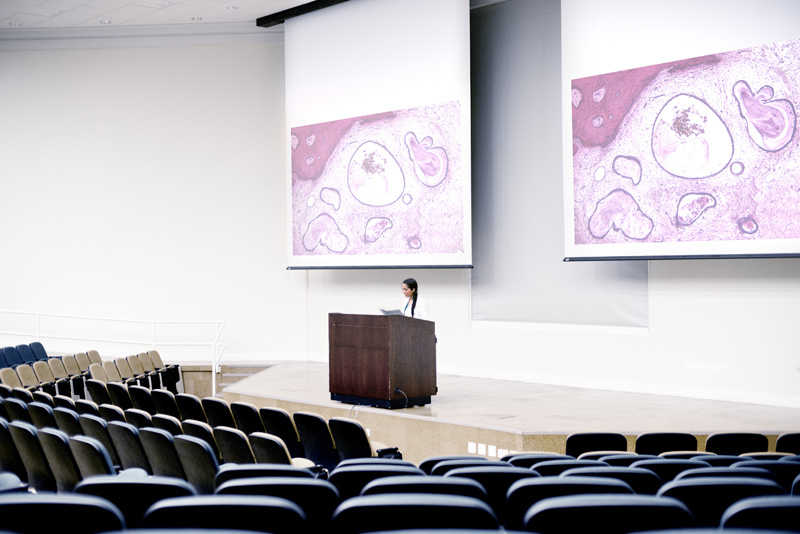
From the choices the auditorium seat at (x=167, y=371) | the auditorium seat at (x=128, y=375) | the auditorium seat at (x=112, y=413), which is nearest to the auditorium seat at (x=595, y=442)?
the auditorium seat at (x=112, y=413)

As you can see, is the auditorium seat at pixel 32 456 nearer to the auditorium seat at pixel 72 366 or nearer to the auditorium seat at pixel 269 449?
the auditorium seat at pixel 269 449

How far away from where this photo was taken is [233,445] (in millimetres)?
4305

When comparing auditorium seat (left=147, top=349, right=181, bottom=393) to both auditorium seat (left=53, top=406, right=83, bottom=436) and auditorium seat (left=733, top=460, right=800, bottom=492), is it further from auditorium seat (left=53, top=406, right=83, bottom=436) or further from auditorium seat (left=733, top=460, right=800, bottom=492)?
auditorium seat (left=733, top=460, right=800, bottom=492)

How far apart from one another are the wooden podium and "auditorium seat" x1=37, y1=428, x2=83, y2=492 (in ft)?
9.62

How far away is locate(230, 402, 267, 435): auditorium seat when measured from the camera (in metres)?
5.46

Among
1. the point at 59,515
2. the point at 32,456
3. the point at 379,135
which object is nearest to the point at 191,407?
the point at 32,456

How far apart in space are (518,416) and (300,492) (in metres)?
4.65

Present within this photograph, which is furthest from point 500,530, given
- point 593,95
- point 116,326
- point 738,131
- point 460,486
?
point 116,326

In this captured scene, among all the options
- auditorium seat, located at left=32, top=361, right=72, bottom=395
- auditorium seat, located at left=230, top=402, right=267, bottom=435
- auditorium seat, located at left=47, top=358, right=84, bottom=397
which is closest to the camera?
auditorium seat, located at left=230, top=402, right=267, bottom=435

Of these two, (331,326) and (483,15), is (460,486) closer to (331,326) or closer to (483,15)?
(331,326)

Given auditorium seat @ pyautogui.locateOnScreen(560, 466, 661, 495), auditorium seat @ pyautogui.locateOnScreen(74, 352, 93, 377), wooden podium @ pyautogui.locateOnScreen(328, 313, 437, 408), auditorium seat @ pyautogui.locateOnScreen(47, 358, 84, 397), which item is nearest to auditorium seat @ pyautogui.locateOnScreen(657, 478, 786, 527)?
auditorium seat @ pyautogui.locateOnScreen(560, 466, 661, 495)

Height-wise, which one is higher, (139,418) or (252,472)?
(252,472)

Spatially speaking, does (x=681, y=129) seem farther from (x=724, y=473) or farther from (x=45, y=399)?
(x=45, y=399)

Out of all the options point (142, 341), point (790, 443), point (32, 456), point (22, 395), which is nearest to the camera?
point (32, 456)
